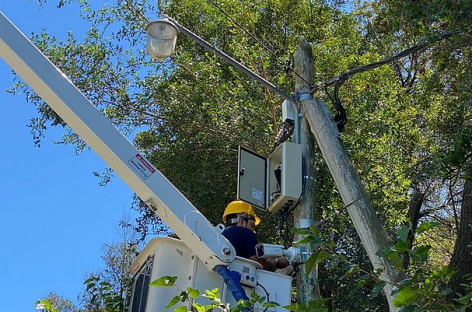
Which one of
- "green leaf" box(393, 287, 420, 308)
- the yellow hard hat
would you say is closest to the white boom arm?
the yellow hard hat


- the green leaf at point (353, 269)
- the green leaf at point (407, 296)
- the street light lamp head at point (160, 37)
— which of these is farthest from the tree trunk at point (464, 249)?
the green leaf at point (407, 296)

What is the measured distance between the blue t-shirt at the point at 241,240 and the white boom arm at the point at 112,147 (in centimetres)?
55

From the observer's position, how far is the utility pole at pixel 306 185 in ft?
21.5

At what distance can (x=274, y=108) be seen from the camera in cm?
1015

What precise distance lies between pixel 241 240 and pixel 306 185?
1.31 metres

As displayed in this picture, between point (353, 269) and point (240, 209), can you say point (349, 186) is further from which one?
point (353, 269)

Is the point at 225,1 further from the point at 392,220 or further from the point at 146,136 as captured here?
the point at 392,220

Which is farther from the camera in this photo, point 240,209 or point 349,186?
point 240,209

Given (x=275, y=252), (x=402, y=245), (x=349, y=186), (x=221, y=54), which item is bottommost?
(x=402, y=245)

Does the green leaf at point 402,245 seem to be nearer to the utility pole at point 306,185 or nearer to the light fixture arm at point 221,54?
the utility pole at point 306,185

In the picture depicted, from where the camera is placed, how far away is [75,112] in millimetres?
5797

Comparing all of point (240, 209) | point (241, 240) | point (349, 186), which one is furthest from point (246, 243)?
point (349, 186)

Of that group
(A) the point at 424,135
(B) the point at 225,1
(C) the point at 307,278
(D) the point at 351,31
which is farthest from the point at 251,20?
(C) the point at 307,278

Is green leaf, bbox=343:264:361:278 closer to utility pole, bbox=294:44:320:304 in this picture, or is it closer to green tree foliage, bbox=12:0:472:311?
utility pole, bbox=294:44:320:304
